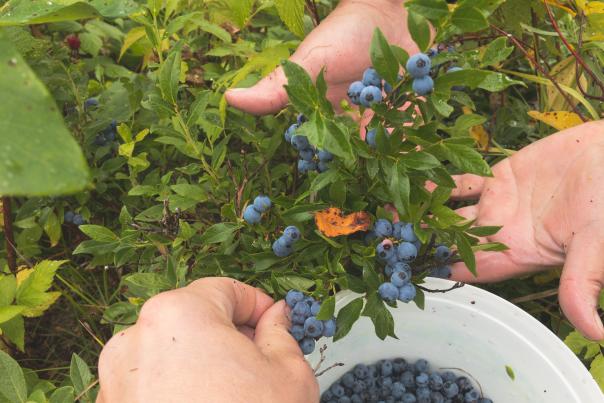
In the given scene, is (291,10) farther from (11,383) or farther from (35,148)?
(11,383)

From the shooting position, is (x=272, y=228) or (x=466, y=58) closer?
(x=466, y=58)

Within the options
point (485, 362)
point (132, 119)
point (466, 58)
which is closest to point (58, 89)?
point (132, 119)

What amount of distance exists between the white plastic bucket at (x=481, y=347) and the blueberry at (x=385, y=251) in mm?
154

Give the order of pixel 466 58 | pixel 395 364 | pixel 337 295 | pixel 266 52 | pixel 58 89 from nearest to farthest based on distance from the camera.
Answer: pixel 466 58 < pixel 337 295 < pixel 266 52 < pixel 58 89 < pixel 395 364

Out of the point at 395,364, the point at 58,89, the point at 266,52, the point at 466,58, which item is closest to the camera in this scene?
the point at 466,58

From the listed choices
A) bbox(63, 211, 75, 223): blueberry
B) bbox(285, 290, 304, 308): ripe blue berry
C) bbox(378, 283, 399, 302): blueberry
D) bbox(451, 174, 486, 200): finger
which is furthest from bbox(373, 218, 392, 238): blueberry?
bbox(63, 211, 75, 223): blueberry

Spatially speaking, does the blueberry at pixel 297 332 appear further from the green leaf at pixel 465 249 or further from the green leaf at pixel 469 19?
the green leaf at pixel 469 19

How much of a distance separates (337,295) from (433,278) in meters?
0.25

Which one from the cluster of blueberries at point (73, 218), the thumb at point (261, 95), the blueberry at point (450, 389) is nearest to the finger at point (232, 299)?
the thumb at point (261, 95)

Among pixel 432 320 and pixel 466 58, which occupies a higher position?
pixel 466 58

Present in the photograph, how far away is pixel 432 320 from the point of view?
1559 mm

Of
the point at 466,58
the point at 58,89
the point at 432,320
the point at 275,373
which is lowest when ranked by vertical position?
the point at 432,320

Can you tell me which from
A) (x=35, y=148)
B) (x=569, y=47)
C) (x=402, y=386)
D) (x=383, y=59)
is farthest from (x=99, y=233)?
(x=569, y=47)

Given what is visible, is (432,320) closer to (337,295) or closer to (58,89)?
(337,295)
